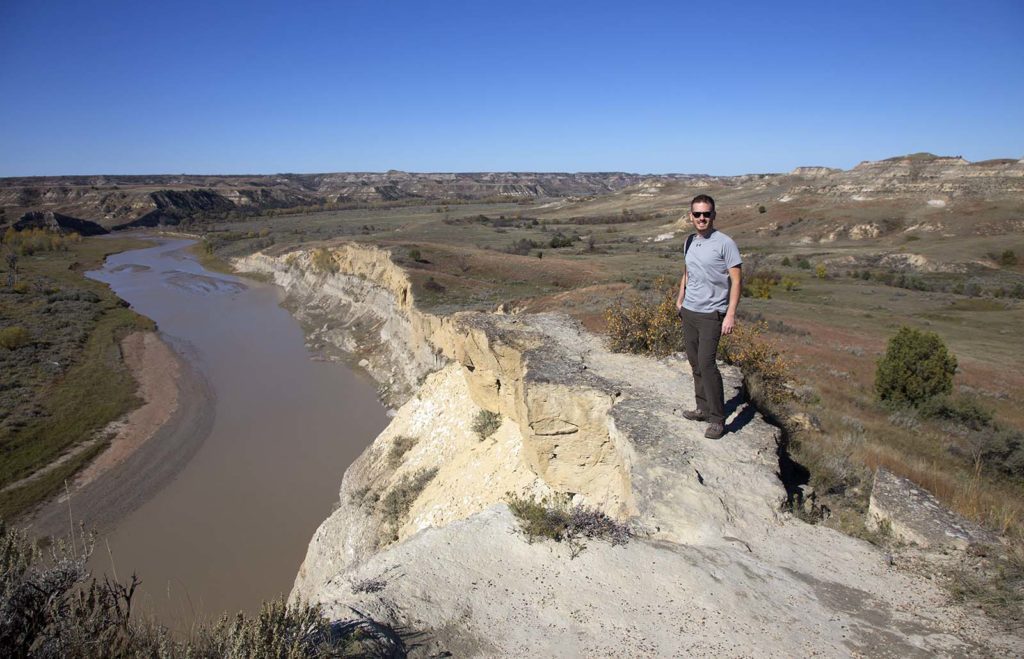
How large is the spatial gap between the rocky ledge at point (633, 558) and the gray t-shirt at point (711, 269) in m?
1.31

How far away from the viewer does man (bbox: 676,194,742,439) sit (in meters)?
4.88

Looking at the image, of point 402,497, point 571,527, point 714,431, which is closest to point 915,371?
point 714,431

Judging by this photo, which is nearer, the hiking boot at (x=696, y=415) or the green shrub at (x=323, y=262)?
the hiking boot at (x=696, y=415)

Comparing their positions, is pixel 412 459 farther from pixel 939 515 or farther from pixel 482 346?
pixel 939 515

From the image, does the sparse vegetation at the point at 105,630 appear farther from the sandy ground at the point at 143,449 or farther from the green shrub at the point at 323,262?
the green shrub at the point at 323,262

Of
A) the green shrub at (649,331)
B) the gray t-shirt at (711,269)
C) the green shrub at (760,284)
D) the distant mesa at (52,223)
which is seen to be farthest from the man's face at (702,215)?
the distant mesa at (52,223)

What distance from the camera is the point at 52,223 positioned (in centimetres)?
7962

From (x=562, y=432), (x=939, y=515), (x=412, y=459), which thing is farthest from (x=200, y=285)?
(x=939, y=515)

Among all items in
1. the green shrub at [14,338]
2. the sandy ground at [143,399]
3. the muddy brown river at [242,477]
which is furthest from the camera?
the green shrub at [14,338]

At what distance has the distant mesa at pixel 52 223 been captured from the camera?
77688 millimetres

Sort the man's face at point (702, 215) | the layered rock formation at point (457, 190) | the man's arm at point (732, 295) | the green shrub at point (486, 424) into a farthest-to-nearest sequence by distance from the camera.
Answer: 1. the layered rock formation at point (457, 190)
2. the green shrub at point (486, 424)
3. the man's face at point (702, 215)
4. the man's arm at point (732, 295)

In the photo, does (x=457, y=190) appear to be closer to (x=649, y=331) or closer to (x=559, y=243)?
(x=559, y=243)

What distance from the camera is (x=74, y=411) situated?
791 inches

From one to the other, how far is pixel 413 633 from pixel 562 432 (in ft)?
10.3
